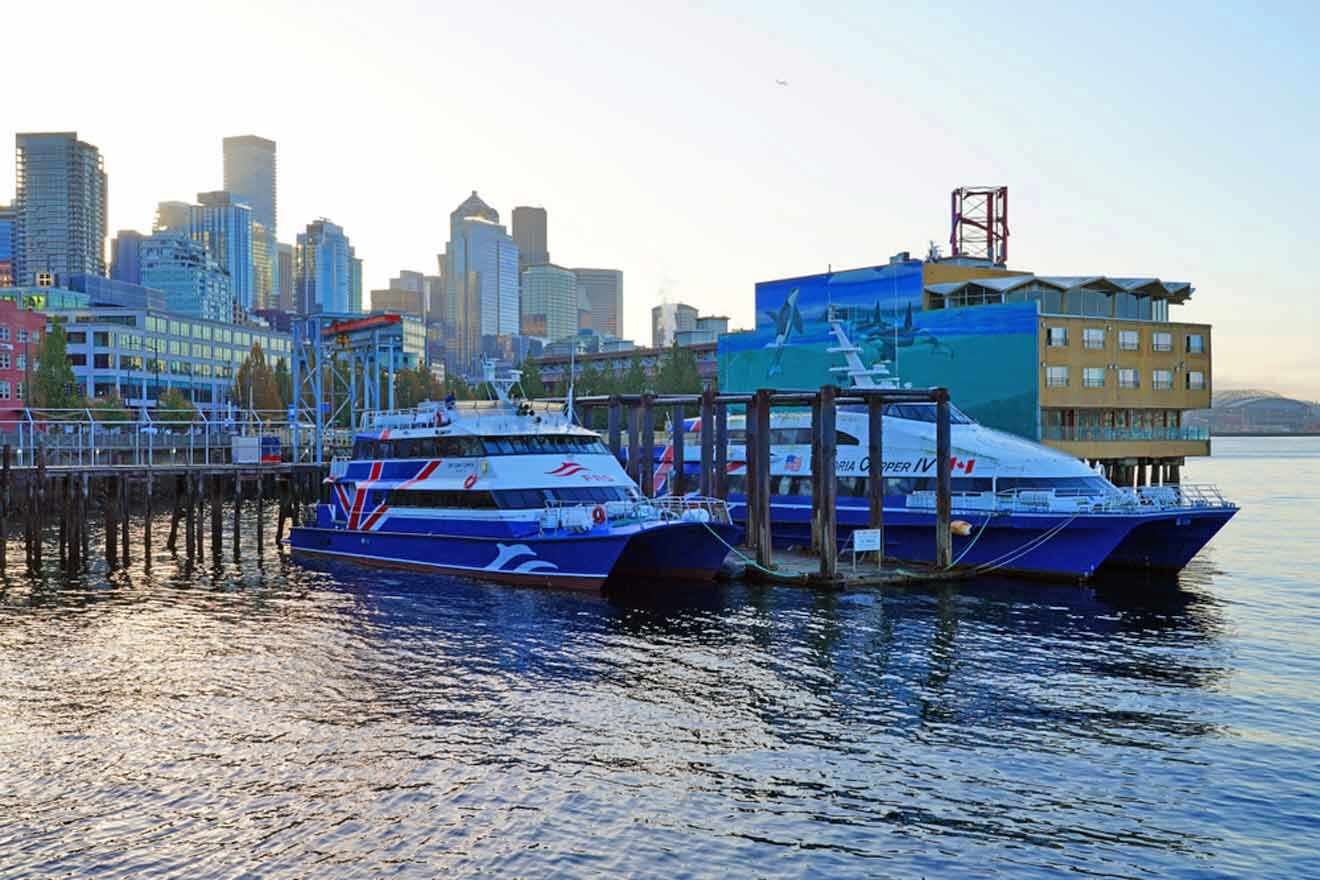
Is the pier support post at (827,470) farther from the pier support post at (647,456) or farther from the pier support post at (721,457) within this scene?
the pier support post at (647,456)

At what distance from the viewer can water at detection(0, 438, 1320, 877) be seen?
1909 cm

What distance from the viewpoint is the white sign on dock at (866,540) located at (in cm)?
4462

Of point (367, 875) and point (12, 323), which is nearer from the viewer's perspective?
point (367, 875)

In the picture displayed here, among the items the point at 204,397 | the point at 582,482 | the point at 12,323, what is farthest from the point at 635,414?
the point at 204,397

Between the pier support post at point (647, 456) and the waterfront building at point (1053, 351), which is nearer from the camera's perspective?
the pier support post at point (647, 456)

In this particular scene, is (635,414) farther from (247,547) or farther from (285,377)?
(285,377)

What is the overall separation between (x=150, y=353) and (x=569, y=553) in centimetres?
13955

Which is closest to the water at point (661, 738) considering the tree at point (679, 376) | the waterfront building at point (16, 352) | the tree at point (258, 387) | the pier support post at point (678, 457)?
the pier support post at point (678, 457)

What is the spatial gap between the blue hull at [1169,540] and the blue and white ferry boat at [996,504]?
4 cm

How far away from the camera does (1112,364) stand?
250 ft

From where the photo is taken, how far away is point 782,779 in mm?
22156

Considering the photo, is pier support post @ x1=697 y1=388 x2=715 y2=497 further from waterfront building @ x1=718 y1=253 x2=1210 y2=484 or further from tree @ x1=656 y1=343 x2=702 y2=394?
tree @ x1=656 y1=343 x2=702 y2=394

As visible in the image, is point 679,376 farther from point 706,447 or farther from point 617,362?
point 706,447

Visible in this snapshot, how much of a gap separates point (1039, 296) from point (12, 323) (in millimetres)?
87984
